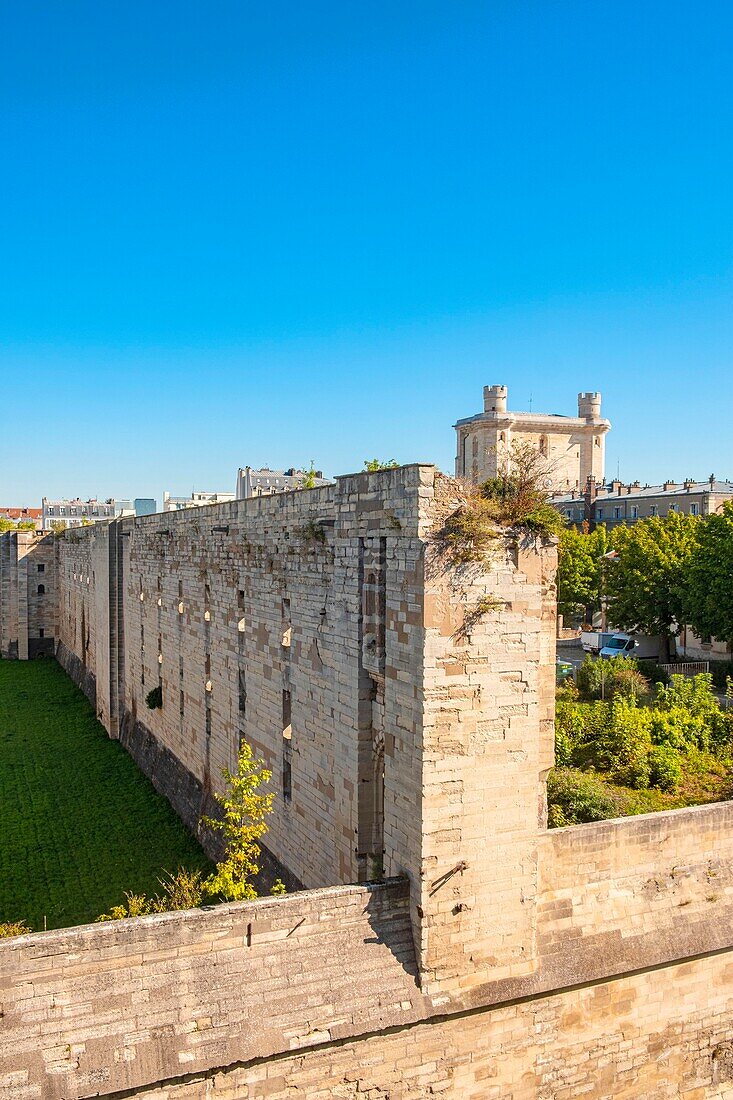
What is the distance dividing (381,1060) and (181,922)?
2.60m

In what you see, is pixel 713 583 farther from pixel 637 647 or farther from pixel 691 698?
pixel 691 698

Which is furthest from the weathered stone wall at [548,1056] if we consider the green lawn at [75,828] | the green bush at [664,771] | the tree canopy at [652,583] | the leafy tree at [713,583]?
the tree canopy at [652,583]

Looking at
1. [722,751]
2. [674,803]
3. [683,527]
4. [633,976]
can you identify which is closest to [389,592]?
[633,976]

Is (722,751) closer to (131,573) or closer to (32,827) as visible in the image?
(32,827)

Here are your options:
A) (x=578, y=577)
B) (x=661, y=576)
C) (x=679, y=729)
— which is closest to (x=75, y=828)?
(x=679, y=729)

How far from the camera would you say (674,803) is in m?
14.5

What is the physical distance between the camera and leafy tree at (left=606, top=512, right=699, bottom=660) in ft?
99.6

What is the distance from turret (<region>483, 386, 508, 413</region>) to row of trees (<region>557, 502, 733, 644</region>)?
56.6ft

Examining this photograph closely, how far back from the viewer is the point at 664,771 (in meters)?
15.7

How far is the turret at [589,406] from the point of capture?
2261 inches

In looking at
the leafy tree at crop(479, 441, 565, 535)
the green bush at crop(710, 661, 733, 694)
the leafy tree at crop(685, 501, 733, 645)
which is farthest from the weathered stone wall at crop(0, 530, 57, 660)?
the leafy tree at crop(479, 441, 565, 535)

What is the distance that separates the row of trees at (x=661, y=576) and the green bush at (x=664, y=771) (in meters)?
12.3

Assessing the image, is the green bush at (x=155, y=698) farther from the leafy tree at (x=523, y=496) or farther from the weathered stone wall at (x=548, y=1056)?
the leafy tree at (x=523, y=496)

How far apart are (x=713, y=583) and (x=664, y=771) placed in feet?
44.6
